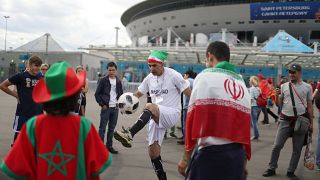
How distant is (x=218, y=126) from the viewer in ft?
10.4

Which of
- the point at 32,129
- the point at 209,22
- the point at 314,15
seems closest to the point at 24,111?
the point at 32,129

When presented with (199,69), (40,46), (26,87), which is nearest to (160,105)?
(26,87)

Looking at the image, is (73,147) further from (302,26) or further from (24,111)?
(302,26)

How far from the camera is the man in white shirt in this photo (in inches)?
215

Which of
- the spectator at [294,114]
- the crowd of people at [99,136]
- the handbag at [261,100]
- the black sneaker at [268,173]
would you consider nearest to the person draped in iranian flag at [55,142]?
the crowd of people at [99,136]

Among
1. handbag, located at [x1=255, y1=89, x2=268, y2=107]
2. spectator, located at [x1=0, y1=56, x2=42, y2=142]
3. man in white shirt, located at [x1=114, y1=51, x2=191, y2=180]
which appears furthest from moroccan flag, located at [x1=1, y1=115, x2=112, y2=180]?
handbag, located at [x1=255, y1=89, x2=268, y2=107]

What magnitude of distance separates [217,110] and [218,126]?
5.3 inches

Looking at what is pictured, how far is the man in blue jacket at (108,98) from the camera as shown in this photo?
8070 millimetres

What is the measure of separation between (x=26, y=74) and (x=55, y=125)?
12.3 ft

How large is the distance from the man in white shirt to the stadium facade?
208 ft

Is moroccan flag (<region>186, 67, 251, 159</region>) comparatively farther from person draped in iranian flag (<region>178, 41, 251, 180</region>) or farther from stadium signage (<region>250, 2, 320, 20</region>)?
stadium signage (<region>250, 2, 320, 20</region>)

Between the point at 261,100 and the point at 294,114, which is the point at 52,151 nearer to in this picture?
the point at 294,114

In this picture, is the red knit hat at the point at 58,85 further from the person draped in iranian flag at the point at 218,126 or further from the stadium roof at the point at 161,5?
the stadium roof at the point at 161,5

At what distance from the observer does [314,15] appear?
220ft
